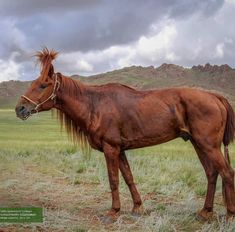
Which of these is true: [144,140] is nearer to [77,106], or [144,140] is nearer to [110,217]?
[77,106]

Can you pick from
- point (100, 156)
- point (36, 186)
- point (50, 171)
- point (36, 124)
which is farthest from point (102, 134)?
point (36, 124)

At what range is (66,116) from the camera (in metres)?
7.64

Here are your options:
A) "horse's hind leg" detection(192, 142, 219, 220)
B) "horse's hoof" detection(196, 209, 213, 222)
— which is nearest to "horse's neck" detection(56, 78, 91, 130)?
"horse's hind leg" detection(192, 142, 219, 220)

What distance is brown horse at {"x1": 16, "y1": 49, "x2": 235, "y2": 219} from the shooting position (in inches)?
273

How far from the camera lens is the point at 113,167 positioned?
7152 mm

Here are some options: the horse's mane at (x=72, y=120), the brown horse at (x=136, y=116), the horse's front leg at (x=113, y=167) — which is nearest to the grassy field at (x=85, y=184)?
the horse's front leg at (x=113, y=167)

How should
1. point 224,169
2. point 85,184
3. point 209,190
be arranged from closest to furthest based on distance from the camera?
1. point 224,169
2. point 209,190
3. point 85,184

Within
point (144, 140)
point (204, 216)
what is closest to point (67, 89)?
point (144, 140)

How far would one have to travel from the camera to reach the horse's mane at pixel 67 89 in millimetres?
7070

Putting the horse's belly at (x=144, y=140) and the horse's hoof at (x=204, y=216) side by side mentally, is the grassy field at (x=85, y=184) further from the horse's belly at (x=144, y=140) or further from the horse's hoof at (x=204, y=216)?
the horse's belly at (x=144, y=140)

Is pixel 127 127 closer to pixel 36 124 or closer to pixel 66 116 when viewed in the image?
pixel 66 116

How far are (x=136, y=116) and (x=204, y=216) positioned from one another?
1853 mm

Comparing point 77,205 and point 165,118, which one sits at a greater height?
point 165,118

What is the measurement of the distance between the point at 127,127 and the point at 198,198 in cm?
280
